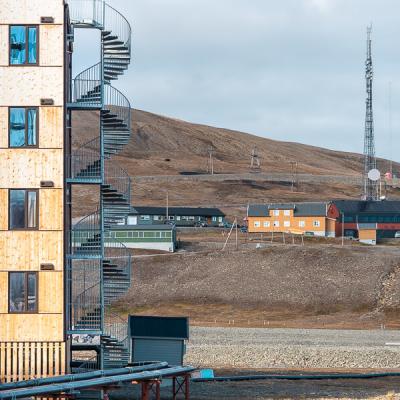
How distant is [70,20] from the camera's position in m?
44.8

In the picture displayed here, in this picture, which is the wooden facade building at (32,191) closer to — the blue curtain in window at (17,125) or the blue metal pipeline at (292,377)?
the blue curtain in window at (17,125)

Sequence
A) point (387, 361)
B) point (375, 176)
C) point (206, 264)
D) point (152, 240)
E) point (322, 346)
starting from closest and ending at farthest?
point (387, 361) < point (322, 346) < point (206, 264) < point (152, 240) < point (375, 176)

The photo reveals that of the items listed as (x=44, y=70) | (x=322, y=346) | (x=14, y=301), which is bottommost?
(x=322, y=346)

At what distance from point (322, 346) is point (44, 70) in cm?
3584

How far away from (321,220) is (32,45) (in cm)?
10636

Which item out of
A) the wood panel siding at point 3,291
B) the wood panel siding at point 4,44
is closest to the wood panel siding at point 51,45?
the wood panel siding at point 4,44

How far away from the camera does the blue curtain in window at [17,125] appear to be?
139 feet

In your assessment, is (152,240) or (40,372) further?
(152,240)

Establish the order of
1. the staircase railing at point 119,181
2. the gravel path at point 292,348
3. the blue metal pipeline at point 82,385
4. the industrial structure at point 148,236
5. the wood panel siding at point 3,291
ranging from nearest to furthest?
1. the blue metal pipeline at point 82,385
2. the wood panel siding at point 3,291
3. the staircase railing at point 119,181
4. the gravel path at point 292,348
5. the industrial structure at point 148,236

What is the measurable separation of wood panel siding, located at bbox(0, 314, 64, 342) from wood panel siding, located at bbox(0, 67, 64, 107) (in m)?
7.70

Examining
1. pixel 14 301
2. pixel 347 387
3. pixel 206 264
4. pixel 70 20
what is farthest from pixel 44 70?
pixel 206 264

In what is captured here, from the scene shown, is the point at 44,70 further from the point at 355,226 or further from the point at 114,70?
the point at 355,226

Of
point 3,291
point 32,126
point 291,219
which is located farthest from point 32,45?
point 291,219

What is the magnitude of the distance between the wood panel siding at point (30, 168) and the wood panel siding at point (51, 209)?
1.13 ft
